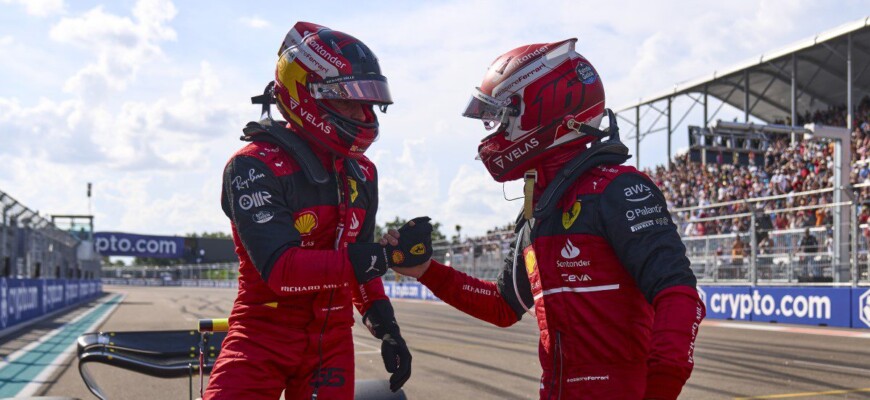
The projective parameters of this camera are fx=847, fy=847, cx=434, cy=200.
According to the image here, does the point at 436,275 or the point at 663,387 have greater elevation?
the point at 436,275

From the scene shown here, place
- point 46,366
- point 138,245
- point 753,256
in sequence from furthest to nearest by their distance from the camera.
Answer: point 138,245 < point 753,256 < point 46,366

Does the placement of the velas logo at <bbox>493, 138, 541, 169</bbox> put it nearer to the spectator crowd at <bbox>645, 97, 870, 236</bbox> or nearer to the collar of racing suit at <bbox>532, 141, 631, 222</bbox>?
the collar of racing suit at <bbox>532, 141, 631, 222</bbox>

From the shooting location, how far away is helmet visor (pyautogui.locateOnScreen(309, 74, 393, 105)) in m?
3.20

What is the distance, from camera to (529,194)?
2.81 meters

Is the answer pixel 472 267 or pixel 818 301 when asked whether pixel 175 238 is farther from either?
pixel 818 301

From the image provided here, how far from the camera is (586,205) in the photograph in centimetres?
255

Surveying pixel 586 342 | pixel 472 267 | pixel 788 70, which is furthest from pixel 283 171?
pixel 788 70

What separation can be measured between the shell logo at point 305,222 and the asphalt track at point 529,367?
184 inches

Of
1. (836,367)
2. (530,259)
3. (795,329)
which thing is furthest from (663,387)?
(795,329)

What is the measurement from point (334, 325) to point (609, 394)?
1082 millimetres

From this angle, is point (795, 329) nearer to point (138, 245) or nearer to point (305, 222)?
point (305, 222)

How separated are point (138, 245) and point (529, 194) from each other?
81.8m

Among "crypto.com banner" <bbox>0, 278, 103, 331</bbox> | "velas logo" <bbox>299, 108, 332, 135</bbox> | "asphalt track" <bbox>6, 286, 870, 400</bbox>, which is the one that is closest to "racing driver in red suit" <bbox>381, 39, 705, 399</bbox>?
"velas logo" <bbox>299, 108, 332, 135</bbox>

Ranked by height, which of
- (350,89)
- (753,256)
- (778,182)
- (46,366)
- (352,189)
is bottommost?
(46,366)
